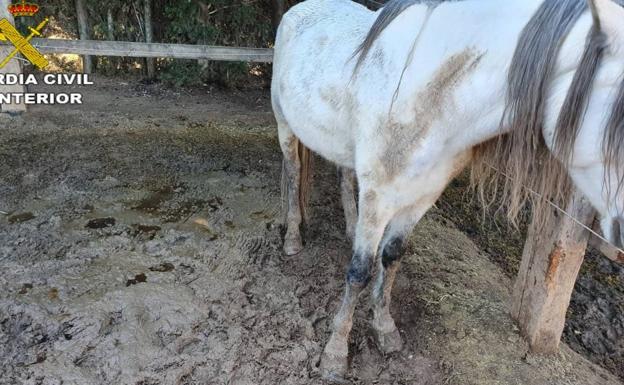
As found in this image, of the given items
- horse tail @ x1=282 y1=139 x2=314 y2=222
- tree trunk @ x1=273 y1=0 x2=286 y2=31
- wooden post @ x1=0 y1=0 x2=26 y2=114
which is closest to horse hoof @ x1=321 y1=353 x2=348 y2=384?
horse tail @ x1=282 y1=139 x2=314 y2=222

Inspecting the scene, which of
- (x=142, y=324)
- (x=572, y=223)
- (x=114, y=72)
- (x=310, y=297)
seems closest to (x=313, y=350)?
(x=310, y=297)

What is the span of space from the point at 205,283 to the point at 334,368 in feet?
3.12

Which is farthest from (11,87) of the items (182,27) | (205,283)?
(205,283)

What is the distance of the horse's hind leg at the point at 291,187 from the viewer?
10.8 ft

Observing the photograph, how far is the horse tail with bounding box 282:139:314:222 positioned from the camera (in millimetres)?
3328

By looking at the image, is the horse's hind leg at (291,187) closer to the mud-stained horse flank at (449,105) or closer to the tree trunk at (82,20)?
the mud-stained horse flank at (449,105)

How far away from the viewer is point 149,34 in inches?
253

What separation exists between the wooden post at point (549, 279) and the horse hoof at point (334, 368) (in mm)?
991

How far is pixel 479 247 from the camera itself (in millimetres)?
3611

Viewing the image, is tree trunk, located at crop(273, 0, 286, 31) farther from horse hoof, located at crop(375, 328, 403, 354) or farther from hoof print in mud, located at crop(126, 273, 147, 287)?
horse hoof, located at crop(375, 328, 403, 354)

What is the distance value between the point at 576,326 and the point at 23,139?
478 cm

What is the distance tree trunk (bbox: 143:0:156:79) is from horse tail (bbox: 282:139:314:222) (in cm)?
402

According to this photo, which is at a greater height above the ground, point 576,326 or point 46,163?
point 46,163

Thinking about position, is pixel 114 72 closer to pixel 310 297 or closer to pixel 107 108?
pixel 107 108
